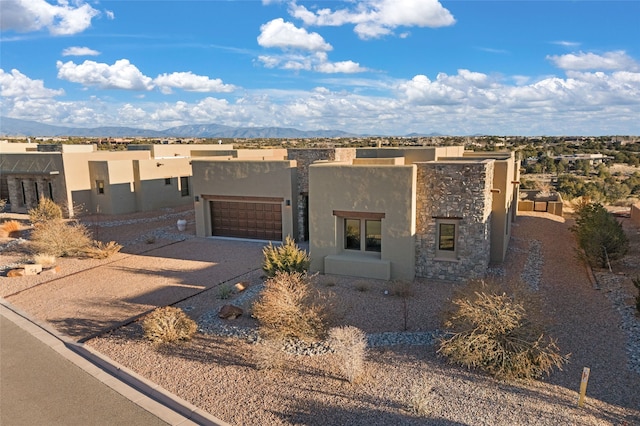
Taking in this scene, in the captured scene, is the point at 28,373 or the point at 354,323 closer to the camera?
the point at 28,373

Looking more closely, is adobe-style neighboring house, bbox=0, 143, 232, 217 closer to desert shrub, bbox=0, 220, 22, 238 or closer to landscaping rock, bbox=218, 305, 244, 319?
desert shrub, bbox=0, 220, 22, 238

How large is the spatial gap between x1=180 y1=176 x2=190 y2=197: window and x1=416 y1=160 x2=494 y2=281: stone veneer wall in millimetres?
21065

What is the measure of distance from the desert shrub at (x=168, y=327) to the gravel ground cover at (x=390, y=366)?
0.21 meters

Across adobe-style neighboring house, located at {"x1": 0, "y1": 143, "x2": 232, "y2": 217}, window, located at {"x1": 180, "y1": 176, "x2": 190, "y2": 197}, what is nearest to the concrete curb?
adobe-style neighboring house, located at {"x1": 0, "y1": 143, "x2": 232, "y2": 217}

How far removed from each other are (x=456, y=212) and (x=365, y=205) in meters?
2.80

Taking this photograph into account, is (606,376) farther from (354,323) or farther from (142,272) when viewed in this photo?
(142,272)

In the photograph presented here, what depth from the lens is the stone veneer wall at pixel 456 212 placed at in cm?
1343

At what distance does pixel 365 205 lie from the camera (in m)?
14.3

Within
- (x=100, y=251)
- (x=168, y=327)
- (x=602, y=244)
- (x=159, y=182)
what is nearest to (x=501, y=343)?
(x=168, y=327)

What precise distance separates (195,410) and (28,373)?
403 centimetres

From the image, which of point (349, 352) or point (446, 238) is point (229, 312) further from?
point (446, 238)

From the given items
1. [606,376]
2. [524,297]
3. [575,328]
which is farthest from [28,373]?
[575,328]

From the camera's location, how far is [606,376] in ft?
27.0

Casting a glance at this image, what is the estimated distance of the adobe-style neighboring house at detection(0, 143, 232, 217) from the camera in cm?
2705
